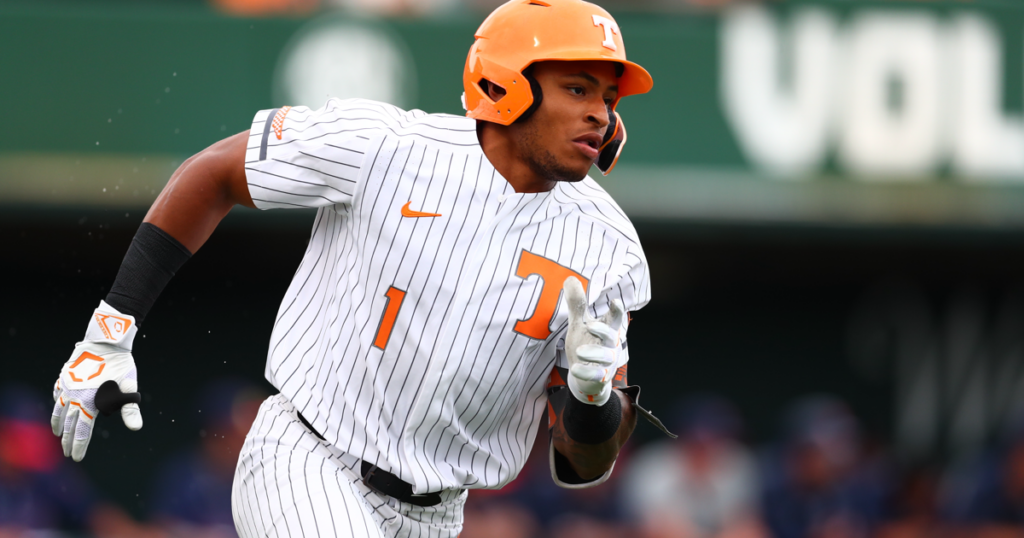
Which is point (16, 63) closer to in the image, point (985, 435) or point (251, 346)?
point (251, 346)

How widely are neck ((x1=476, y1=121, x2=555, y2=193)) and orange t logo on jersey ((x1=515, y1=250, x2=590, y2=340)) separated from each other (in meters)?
0.17

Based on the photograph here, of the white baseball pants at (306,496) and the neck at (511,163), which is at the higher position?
the neck at (511,163)

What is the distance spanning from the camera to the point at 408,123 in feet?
8.36

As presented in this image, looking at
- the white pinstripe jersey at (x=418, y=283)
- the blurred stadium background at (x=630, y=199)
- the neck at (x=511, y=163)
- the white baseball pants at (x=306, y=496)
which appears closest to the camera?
the white baseball pants at (x=306, y=496)

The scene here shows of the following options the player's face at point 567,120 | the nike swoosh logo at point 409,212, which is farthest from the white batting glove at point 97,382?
the player's face at point 567,120

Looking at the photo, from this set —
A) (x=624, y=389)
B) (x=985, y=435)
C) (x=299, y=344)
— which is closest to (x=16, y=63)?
(x=299, y=344)

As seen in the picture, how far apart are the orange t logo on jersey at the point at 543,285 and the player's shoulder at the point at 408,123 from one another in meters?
0.31

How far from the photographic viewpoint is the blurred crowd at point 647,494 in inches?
234

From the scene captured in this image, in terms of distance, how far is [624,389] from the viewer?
2527mm

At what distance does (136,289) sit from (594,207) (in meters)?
1.05

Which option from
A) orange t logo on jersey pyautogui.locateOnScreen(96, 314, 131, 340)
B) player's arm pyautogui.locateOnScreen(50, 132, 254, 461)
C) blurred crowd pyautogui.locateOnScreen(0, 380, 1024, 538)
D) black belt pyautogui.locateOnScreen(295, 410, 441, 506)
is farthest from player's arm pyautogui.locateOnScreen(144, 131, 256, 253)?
blurred crowd pyautogui.locateOnScreen(0, 380, 1024, 538)

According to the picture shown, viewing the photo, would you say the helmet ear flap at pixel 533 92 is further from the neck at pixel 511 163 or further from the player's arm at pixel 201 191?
the player's arm at pixel 201 191

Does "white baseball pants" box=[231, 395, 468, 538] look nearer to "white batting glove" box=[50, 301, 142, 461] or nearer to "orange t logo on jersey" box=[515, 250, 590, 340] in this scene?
"white batting glove" box=[50, 301, 142, 461]

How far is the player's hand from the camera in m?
2.18
